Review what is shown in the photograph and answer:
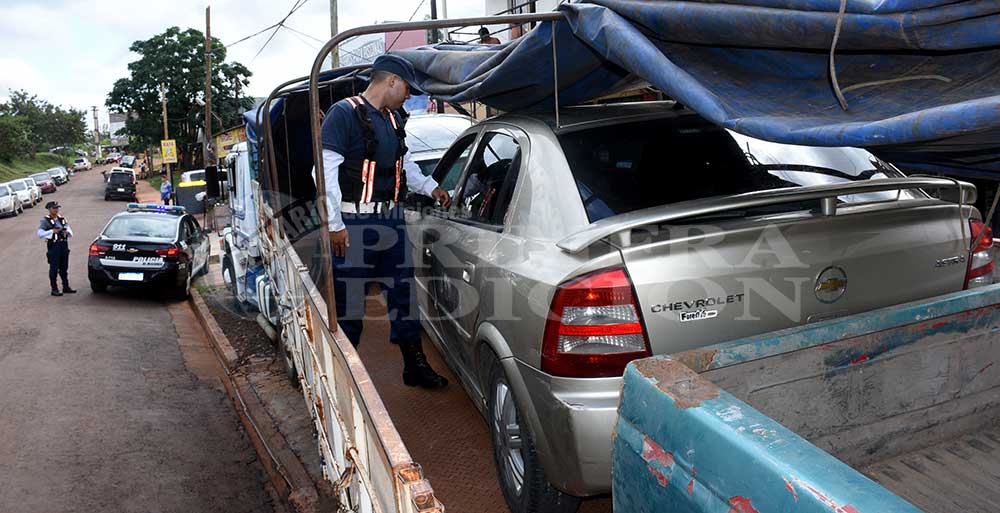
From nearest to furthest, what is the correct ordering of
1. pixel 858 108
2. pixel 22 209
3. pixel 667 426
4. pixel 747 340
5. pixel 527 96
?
pixel 667 426 → pixel 858 108 → pixel 747 340 → pixel 527 96 → pixel 22 209

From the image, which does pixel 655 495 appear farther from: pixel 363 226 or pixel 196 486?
pixel 196 486

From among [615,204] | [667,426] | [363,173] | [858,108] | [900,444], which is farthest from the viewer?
[363,173]

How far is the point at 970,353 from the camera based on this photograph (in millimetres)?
2312

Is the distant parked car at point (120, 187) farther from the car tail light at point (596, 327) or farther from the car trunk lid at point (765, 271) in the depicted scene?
the car trunk lid at point (765, 271)

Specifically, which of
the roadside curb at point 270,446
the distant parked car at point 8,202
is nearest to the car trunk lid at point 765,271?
the roadside curb at point 270,446

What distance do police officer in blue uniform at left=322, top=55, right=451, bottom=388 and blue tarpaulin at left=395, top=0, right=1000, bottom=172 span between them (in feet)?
5.97

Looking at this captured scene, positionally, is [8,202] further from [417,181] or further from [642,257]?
[642,257]

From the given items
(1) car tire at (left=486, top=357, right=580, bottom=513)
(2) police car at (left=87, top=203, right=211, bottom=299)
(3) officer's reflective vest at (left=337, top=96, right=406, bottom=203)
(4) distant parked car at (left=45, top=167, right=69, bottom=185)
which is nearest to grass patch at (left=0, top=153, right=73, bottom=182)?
(4) distant parked car at (left=45, top=167, right=69, bottom=185)

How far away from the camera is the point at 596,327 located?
238 centimetres

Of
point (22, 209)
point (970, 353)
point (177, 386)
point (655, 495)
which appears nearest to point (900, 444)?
point (970, 353)

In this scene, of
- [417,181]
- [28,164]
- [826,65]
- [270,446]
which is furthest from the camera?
[28,164]

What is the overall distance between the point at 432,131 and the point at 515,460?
4.70 metres

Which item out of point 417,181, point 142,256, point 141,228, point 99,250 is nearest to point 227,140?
point 141,228

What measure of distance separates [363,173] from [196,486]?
2.50 meters
